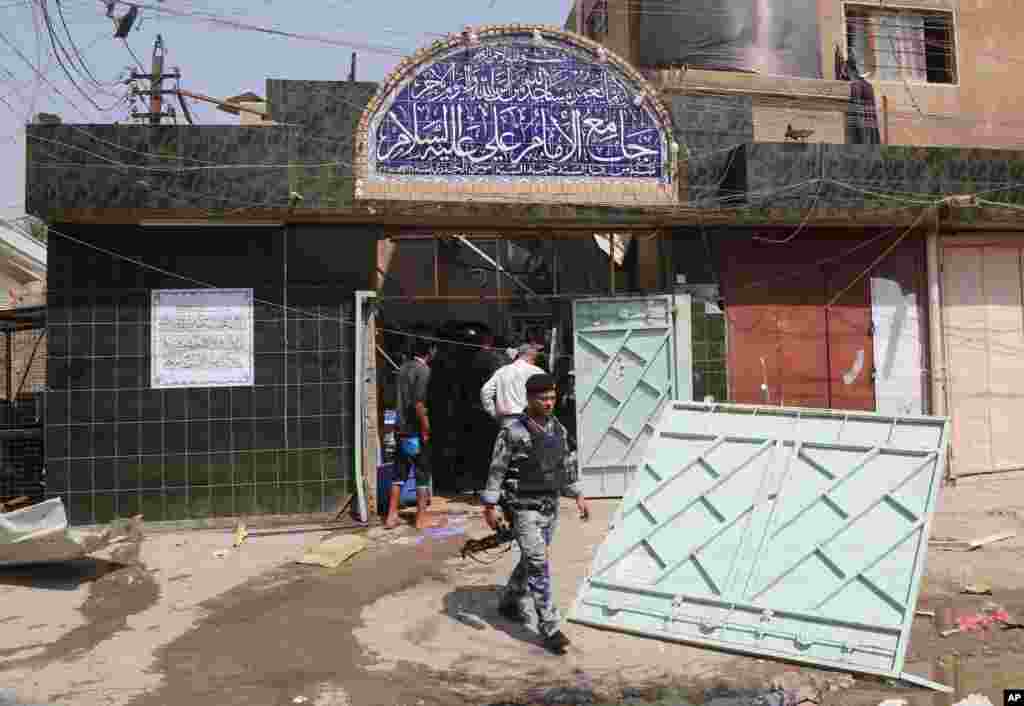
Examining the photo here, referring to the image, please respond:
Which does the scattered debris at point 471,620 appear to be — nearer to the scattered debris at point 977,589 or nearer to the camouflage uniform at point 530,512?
the camouflage uniform at point 530,512

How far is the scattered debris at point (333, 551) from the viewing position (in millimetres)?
6516

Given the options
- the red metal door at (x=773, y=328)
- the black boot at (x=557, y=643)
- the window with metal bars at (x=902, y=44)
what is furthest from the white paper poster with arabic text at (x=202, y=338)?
the window with metal bars at (x=902, y=44)

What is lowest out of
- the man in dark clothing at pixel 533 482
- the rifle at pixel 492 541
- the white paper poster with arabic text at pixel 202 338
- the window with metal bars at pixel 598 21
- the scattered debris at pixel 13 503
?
the scattered debris at pixel 13 503


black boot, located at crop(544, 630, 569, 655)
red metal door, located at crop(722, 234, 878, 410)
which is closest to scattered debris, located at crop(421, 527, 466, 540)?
black boot, located at crop(544, 630, 569, 655)

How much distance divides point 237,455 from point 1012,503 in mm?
7572

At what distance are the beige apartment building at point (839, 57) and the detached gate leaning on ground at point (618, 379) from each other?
5017 millimetres

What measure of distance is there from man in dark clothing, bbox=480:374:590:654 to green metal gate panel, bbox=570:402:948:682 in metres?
0.51

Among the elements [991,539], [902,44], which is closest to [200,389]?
[991,539]

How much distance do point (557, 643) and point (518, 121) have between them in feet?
18.0

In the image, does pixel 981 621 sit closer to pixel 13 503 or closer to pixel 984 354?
pixel 984 354

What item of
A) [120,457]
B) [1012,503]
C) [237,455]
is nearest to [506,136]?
[237,455]

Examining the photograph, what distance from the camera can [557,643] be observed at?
4492mm

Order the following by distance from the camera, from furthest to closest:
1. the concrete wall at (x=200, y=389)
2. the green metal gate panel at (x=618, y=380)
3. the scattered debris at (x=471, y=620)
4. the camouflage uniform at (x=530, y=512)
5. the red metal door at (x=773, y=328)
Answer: the red metal door at (x=773, y=328) → the green metal gate panel at (x=618, y=380) → the concrete wall at (x=200, y=389) → the scattered debris at (x=471, y=620) → the camouflage uniform at (x=530, y=512)

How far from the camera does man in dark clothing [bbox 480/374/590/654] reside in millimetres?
4648
